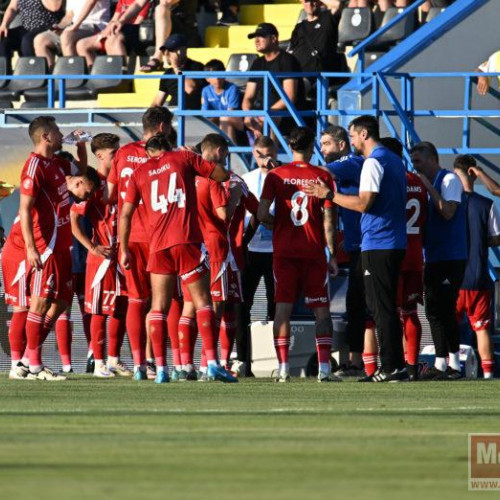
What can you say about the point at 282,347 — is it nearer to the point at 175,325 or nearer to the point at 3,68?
the point at 175,325

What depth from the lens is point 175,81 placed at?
56.9 ft

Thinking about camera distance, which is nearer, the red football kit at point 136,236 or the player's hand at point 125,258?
the player's hand at point 125,258

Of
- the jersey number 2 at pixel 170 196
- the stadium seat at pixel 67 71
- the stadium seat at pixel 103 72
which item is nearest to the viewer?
the jersey number 2 at pixel 170 196

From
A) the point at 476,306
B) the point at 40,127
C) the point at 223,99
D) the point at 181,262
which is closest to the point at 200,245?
the point at 181,262

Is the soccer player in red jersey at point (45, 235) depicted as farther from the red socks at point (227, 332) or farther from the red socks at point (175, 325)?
the red socks at point (227, 332)

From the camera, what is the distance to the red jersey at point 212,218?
468 inches

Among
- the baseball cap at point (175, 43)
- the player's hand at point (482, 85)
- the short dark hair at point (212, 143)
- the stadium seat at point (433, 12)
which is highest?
the stadium seat at point (433, 12)

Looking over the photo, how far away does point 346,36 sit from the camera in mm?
18234

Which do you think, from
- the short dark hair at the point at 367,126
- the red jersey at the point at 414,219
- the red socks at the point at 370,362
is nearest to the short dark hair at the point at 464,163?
the red jersey at the point at 414,219

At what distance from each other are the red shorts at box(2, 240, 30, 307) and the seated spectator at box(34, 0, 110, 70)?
28.1 feet

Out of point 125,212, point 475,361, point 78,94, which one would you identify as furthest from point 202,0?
point 125,212

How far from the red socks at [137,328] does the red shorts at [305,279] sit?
108cm

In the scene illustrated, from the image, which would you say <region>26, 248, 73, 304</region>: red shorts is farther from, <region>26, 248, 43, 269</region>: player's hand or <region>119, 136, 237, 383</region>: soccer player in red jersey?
<region>119, 136, 237, 383</region>: soccer player in red jersey

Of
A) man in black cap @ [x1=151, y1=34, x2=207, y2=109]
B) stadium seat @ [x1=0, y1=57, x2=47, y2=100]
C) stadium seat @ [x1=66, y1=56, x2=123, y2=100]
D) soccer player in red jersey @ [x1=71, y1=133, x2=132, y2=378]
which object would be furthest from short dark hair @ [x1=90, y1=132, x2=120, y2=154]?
stadium seat @ [x1=0, y1=57, x2=47, y2=100]
